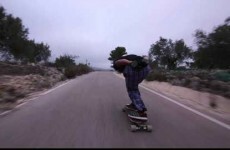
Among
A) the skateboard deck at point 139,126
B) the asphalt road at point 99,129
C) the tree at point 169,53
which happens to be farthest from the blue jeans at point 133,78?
the tree at point 169,53

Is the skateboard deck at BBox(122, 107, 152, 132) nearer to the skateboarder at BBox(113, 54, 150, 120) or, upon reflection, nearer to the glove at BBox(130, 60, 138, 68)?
the skateboarder at BBox(113, 54, 150, 120)

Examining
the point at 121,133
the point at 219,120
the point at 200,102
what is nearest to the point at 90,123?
the point at 121,133

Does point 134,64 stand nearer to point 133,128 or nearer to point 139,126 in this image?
point 139,126

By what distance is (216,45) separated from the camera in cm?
2219

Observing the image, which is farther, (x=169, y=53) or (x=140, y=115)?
(x=169, y=53)

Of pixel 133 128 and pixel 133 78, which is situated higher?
pixel 133 78

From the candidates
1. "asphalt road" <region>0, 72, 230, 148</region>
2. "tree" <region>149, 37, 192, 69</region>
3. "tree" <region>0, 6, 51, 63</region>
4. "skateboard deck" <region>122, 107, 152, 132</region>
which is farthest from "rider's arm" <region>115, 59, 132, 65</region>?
"tree" <region>149, 37, 192, 69</region>

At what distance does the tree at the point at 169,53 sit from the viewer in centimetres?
9131

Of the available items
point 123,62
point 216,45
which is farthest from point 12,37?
point 123,62

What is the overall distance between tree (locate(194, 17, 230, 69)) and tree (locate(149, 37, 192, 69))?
67725 mm

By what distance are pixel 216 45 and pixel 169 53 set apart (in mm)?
70098

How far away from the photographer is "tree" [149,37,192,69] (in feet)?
300

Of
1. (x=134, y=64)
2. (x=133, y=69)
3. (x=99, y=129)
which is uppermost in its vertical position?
(x=134, y=64)

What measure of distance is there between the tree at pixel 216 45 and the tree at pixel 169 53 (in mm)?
67725
